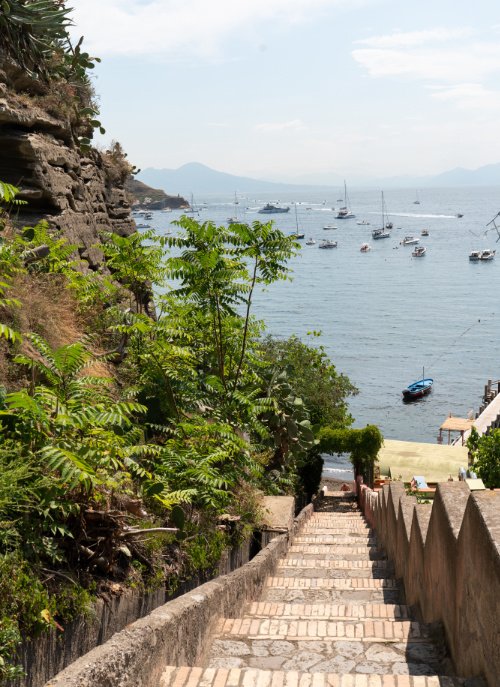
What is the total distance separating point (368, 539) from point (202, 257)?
5902 millimetres

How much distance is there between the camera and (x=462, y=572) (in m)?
4.31

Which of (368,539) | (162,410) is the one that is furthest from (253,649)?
(368,539)

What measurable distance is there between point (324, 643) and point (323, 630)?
1.29 ft

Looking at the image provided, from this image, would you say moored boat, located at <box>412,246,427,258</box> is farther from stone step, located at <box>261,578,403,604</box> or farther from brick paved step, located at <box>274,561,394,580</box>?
stone step, located at <box>261,578,403,604</box>

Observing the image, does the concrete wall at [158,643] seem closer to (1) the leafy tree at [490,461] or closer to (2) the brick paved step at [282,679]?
(2) the brick paved step at [282,679]

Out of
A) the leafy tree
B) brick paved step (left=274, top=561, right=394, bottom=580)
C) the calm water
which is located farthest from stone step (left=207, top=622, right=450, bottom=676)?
the calm water

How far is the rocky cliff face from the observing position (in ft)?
46.1

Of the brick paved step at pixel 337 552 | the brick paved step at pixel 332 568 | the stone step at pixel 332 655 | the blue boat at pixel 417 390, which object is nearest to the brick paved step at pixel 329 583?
the brick paved step at pixel 332 568

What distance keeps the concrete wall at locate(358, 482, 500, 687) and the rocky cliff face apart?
29.6 ft

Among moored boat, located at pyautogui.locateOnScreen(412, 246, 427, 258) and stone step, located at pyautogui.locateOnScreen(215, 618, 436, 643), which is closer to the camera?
stone step, located at pyautogui.locateOnScreen(215, 618, 436, 643)

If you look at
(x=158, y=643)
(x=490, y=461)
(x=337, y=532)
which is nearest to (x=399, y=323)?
(x=337, y=532)

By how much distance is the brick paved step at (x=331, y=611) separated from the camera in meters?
6.36

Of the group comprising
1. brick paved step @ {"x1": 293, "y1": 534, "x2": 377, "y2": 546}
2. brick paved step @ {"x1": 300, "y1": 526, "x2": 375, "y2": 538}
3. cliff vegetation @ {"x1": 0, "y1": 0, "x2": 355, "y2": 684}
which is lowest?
brick paved step @ {"x1": 300, "y1": 526, "x2": 375, "y2": 538}

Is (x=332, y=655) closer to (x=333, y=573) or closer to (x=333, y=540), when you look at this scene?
(x=333, y=573)
